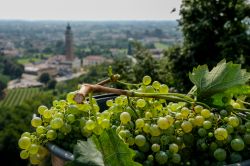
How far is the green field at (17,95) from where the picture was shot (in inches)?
1637

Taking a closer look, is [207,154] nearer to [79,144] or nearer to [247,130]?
[247,130]

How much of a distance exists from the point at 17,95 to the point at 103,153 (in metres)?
45.0

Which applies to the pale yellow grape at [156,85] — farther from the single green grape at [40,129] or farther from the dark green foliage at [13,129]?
the dark green foliage at [13,129]

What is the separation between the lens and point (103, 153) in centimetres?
54

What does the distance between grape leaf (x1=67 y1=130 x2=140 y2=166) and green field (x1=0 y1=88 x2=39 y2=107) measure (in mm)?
41631

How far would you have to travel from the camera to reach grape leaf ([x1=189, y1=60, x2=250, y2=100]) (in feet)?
2.33

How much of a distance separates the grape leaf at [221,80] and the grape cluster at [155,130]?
1.1 inches

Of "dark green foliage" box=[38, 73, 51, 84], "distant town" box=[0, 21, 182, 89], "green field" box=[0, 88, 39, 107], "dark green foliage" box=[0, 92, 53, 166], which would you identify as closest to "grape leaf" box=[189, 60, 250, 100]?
"dark green foliage" box=[0, 92, 53, 166]

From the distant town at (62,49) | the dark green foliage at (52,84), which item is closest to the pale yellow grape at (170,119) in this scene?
the distant town at (62,49)

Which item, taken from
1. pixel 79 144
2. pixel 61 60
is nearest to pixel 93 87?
pixel 79 144

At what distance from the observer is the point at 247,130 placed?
0.69m

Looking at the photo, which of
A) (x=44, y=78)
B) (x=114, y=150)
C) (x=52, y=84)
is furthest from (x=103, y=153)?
(x=44, y=78)

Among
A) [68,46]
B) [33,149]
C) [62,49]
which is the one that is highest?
[33,149]

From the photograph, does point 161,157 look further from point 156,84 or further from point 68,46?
point 68,46
